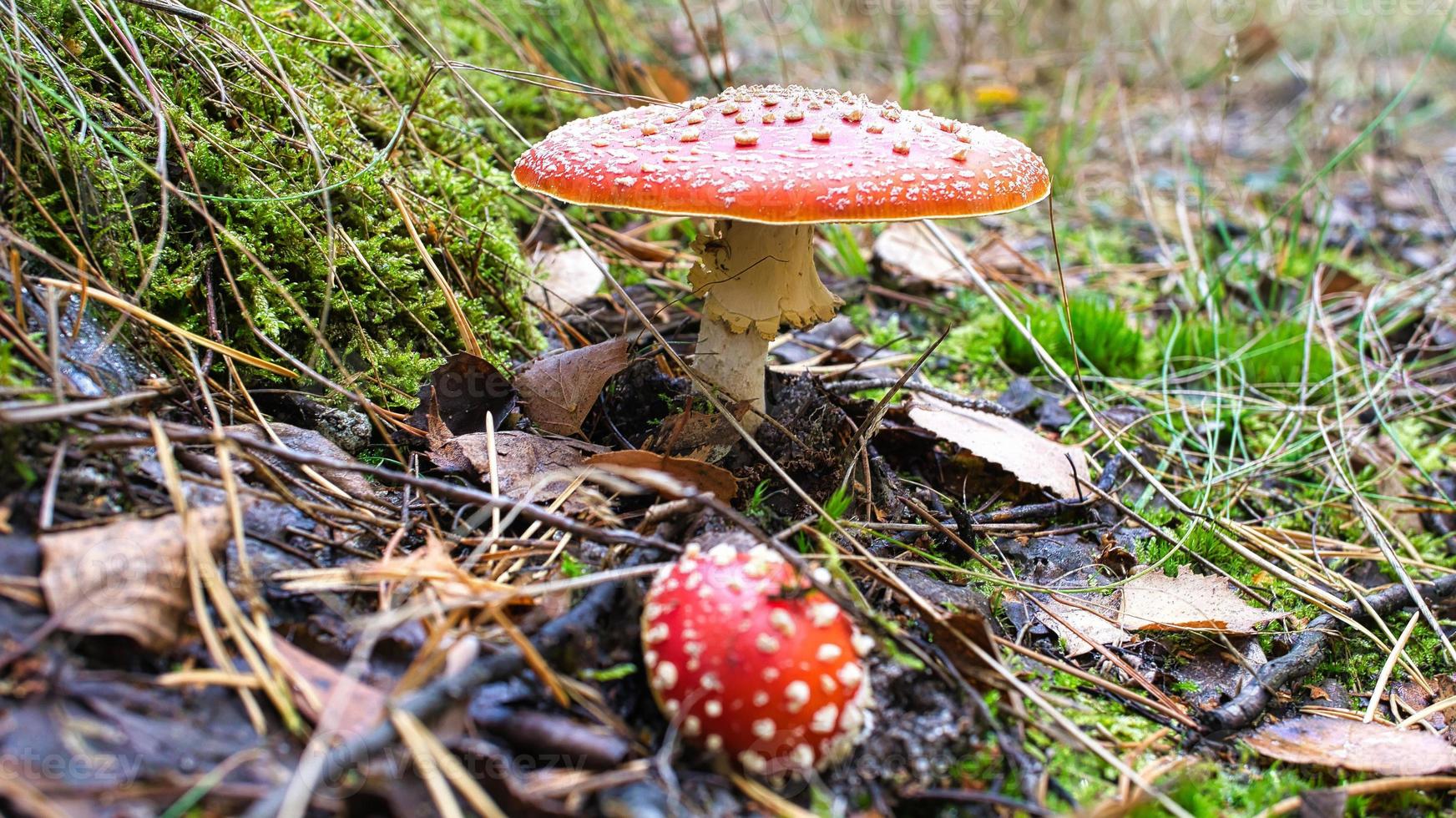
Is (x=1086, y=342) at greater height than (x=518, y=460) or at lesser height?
lesser

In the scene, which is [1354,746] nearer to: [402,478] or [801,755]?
[801,755]

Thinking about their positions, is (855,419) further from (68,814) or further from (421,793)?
(68,814)

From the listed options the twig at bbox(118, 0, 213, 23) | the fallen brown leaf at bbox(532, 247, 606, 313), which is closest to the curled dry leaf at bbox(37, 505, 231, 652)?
the twig at bbox(118, 0, 213, 23)

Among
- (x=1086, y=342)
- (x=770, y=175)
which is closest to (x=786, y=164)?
(x=770, y=175)

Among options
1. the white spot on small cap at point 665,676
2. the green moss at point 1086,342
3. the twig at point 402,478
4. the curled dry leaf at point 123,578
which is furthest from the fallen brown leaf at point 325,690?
the green moss at point 1086,342

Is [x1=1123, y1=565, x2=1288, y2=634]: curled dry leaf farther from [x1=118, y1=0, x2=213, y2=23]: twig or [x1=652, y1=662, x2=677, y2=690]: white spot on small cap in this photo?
[x1=118, y1=0, x2=213, y2=23]: twig

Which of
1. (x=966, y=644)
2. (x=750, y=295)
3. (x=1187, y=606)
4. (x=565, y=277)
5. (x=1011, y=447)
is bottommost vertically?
(x=1187, y=606)

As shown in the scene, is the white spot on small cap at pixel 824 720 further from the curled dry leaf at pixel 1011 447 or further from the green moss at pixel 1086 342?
the green moss at pixel 1086 342
